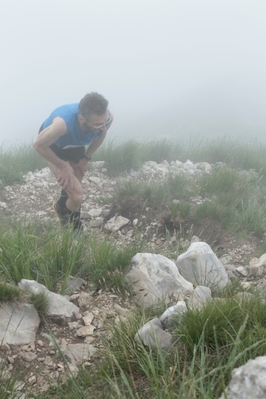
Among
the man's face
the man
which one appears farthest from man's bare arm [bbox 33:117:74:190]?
the man's face

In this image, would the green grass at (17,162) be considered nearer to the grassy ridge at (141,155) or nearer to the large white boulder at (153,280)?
the grassy ridge at (141,155)

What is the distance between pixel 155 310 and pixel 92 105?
3.16 metres

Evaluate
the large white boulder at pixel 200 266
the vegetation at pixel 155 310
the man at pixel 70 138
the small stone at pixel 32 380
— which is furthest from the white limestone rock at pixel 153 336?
the man at pixel 70 138

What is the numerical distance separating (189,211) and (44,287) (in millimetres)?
3015

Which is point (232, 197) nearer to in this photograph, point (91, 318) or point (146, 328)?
point (91, 318)

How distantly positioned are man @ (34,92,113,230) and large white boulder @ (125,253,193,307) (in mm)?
1876

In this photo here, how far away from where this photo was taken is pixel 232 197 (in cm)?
565

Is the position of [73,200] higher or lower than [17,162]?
lower

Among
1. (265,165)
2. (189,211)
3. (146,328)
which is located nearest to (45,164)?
(189,211)

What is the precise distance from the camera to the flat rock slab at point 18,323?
2195 mm

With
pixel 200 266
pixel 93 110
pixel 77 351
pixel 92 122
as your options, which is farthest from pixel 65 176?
pixel 77 351

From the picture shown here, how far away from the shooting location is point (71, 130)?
518cm

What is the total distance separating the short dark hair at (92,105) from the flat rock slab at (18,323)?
307cm

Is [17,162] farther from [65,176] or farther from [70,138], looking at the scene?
[65,176]
